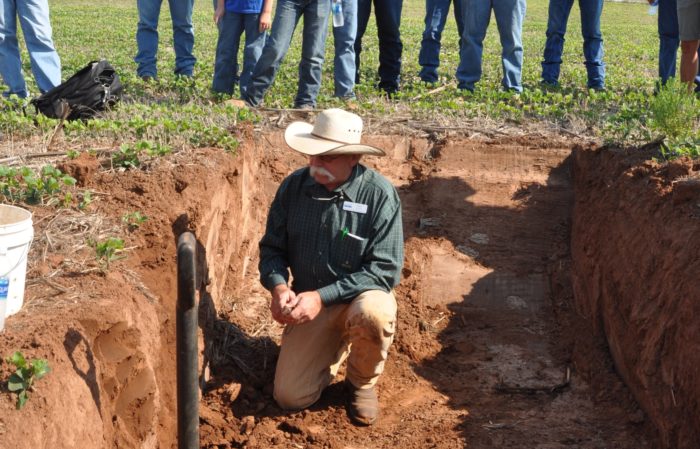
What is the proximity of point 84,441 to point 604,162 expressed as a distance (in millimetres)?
4784

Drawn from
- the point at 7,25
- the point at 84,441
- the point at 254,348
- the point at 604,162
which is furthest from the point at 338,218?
the point at 7,25

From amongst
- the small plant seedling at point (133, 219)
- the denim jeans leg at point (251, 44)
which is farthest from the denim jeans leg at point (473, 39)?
the small plant seedling at point (133, 219)

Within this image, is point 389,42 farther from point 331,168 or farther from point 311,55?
point 331,168

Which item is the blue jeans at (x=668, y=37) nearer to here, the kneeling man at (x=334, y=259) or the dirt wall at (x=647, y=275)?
the dirt wall at (x=647, y=275)

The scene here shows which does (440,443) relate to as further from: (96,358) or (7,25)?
(7,25)

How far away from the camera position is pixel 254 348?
5.68 metres

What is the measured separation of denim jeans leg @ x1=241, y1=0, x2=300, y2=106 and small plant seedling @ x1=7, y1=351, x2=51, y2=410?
17.8ft

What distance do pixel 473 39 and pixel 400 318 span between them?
4133 mm

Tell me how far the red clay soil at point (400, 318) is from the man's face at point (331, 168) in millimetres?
858

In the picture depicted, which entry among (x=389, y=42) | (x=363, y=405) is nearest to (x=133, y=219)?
(x=363, y=405)

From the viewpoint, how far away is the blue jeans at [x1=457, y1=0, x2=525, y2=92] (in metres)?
9.15

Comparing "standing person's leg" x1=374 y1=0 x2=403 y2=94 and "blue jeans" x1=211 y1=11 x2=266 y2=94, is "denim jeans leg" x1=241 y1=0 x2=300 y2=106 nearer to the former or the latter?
"blue jeans" x1=211 y1=11 x2=266 y2=94

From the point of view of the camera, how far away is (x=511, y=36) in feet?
30.1

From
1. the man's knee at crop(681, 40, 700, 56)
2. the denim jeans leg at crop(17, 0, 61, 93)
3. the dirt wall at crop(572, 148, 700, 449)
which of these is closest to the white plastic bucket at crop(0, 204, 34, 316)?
the dirt wall at crop(572, 148, 700, 449)
